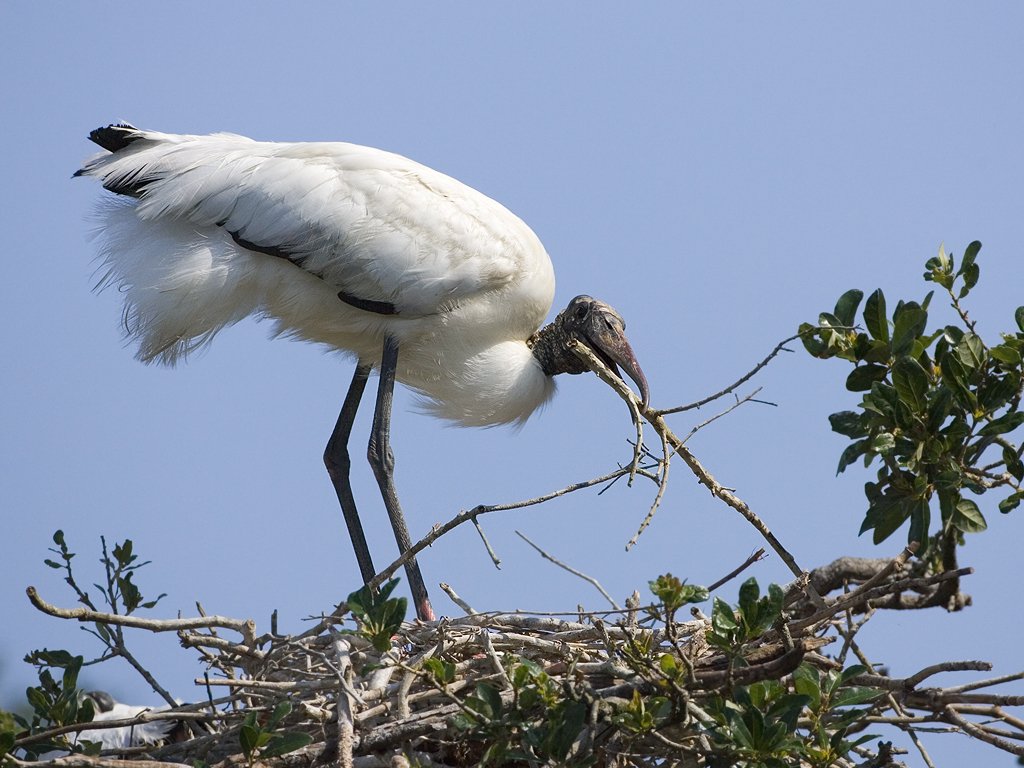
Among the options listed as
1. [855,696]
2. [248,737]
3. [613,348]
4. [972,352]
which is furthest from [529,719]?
[613,348]

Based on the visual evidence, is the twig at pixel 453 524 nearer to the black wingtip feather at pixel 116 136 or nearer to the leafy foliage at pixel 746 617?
the leafy foliage at pixel 746 617

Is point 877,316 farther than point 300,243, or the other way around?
point 300,243

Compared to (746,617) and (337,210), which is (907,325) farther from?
(337,210)

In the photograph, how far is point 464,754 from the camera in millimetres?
Answer: 4543

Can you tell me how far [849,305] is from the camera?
14.6 ft

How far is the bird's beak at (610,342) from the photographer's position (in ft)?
23.5

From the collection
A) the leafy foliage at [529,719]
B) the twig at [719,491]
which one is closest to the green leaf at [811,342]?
the twig at [719,491]

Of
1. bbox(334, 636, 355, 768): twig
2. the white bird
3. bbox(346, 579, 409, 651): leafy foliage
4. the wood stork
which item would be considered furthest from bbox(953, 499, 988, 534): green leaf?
the wood stork

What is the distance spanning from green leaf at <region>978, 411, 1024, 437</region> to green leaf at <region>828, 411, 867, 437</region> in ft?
1.17

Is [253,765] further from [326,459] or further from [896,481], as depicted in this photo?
[326,459]

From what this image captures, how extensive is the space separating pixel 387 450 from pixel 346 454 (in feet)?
1.62

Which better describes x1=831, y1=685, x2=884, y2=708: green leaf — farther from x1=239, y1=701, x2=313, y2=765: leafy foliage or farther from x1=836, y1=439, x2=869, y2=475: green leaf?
x1=239, y1=701, x2=313, y2=765: leafy foliage

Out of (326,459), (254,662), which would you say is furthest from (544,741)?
(326,459)

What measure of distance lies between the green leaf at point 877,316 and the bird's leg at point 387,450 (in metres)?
2.92
